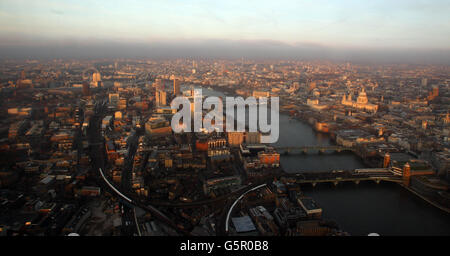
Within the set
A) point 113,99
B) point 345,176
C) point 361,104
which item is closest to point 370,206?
point 345,176

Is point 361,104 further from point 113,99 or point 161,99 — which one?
point 113,99

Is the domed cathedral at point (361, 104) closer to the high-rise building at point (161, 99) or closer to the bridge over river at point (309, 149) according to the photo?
the bridge over river at point (309, 149)

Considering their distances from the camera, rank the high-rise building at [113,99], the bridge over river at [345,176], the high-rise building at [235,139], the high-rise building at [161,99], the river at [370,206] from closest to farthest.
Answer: the river at [370,206]
the bridge over river at [345,176]
the high-rise building at [235,139]
the high-rise building at [161,99]
the high-rise building at [113,99]

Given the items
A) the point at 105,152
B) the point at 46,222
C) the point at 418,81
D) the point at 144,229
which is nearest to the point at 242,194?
the point at 144,229

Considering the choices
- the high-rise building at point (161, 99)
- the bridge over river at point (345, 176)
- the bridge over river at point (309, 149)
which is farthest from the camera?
the high-rise building at point (161, 99)

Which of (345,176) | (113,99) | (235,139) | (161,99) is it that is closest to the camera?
(345,176)

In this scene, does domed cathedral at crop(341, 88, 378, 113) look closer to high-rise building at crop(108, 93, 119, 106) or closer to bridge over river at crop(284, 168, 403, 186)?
bridge over river at crop(284, 168, 403, 186)

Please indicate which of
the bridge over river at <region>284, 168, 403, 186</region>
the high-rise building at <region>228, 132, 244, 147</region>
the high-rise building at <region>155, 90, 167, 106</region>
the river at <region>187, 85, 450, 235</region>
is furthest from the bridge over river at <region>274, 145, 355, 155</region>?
the high-rise building at <region>155, 90, 167, 106</region>

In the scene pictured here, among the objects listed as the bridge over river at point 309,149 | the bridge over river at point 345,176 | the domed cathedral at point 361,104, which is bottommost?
the bridge over river at point 345,176

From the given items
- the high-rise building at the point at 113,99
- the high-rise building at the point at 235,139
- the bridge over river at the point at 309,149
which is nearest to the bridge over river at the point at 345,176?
the bridge over river at the point at 309,149

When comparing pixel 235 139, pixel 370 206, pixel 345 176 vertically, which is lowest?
pixel 370 206

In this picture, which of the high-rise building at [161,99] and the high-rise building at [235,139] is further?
the high-rise building at [161,99]
